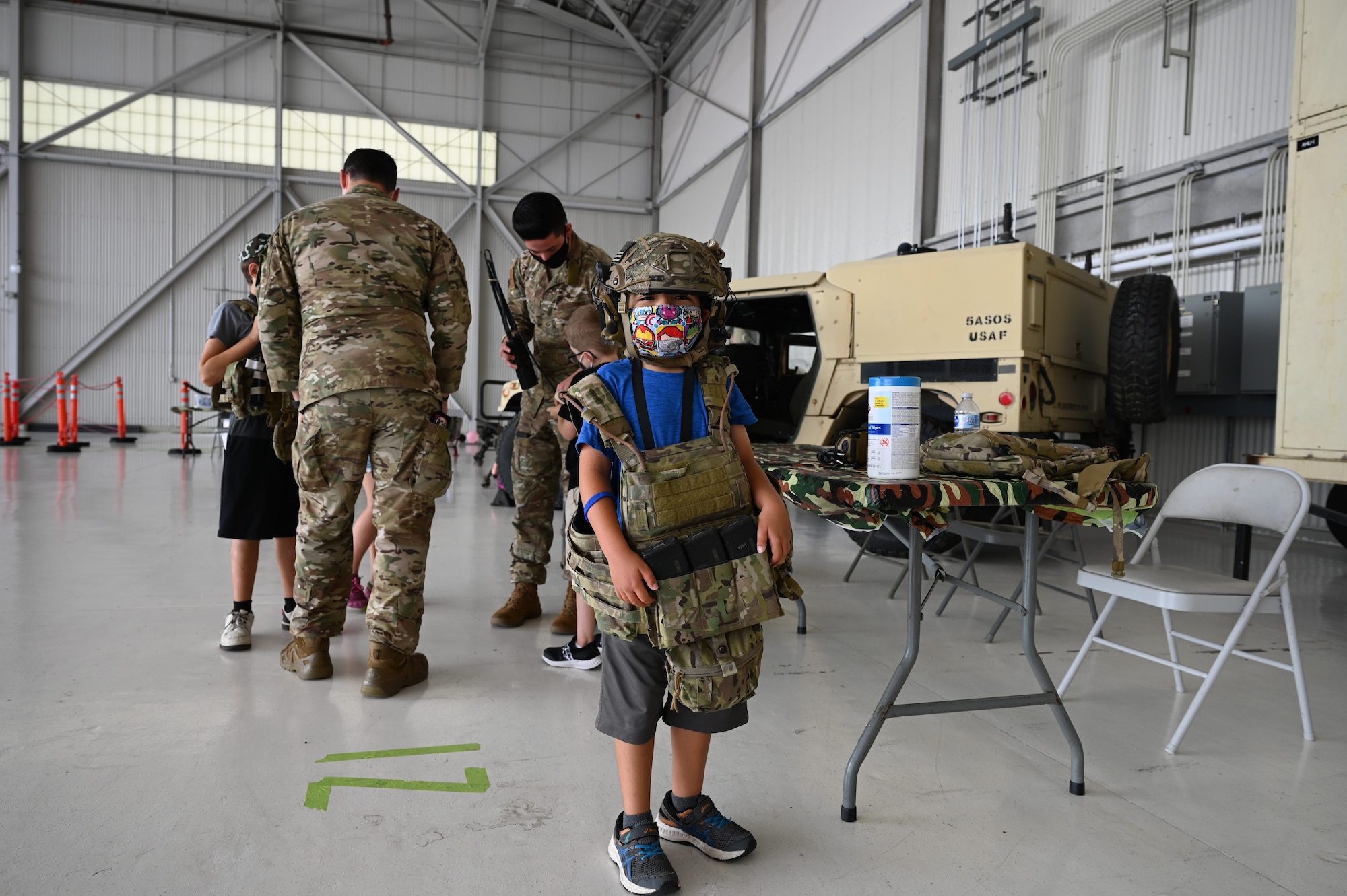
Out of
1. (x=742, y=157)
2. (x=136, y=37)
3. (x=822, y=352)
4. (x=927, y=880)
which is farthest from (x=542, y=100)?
(x=927, y=880)

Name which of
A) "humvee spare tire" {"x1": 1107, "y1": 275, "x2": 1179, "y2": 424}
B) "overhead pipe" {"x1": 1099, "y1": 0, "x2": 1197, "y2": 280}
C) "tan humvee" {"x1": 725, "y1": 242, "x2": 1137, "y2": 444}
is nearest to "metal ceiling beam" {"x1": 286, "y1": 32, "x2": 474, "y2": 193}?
"tan humvee" {"x1": 725, "y1": 242, "x2": 1137, "y2": 444}

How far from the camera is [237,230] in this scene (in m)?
15.9

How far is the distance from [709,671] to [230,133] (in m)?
17.9

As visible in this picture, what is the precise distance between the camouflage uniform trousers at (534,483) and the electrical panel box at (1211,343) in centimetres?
491

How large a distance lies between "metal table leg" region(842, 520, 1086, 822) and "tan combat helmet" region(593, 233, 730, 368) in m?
0.69

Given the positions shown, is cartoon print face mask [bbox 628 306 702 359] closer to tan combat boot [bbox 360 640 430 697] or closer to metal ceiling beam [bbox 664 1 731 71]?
tan combat boot [bbox 360 640 430 697]

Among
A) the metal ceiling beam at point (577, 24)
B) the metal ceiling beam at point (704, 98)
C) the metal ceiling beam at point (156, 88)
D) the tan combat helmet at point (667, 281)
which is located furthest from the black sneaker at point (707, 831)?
the metal ceiling beam at point (156, 88)

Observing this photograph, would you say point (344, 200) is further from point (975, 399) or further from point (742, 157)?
point (742, 157)

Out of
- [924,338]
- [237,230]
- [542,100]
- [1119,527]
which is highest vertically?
→ [542,100]

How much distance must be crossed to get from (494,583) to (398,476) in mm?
1741

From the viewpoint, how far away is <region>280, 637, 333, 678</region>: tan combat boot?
2.68 m

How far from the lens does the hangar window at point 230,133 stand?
15.0m

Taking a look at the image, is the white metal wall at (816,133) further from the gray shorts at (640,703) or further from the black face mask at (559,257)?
the gray shorts at (640,703)

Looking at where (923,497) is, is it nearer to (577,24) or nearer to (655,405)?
(655,405)
